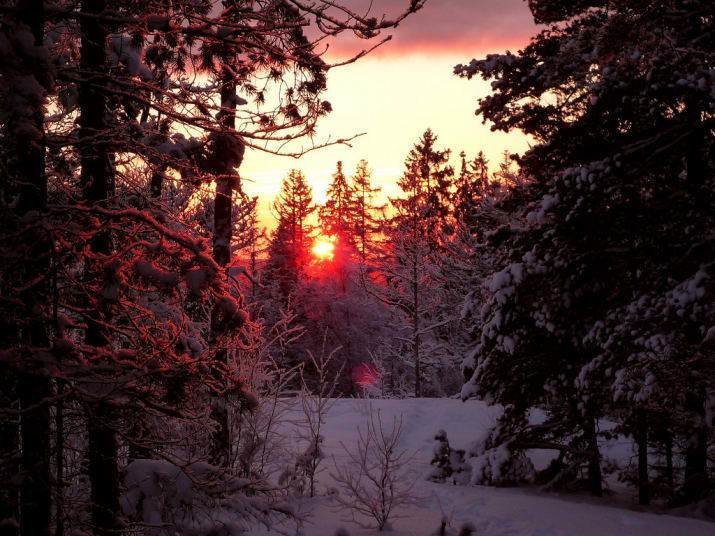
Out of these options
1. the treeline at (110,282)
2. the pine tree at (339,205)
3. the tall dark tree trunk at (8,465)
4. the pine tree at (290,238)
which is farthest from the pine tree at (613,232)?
the pine tree at (339,205)

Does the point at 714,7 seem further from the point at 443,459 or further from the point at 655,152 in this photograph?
the point at 443,459

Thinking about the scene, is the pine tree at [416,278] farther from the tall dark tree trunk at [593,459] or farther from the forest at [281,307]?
the tall dark tree trunk at [593,459]

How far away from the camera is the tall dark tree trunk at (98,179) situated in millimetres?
4582

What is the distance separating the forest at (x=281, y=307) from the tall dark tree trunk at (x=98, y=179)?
25mm

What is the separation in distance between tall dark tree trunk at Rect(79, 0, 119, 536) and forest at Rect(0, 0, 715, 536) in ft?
0.08

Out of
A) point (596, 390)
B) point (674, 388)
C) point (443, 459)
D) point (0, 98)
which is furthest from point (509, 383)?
point (0, 98)

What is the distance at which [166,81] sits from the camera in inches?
289

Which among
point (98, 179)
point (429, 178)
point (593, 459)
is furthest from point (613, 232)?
point (429, 178)

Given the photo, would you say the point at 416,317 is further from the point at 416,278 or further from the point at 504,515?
the point at 504,515

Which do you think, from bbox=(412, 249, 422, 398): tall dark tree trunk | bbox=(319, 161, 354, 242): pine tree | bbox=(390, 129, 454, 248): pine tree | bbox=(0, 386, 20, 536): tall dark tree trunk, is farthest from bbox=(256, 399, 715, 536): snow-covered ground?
bbox=(319, 161, 354, 242): pine tree

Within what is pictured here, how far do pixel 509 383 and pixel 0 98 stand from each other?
365 inches

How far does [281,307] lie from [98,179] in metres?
6.27

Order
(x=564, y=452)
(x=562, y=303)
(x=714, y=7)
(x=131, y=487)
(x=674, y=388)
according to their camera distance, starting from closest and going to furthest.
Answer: (x=131, y=487)
(x=714, y=7)
(x=674, y=388)
(x=562, y=303)
(x=564, y=452)

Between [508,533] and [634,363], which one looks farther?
A: [508,533]
